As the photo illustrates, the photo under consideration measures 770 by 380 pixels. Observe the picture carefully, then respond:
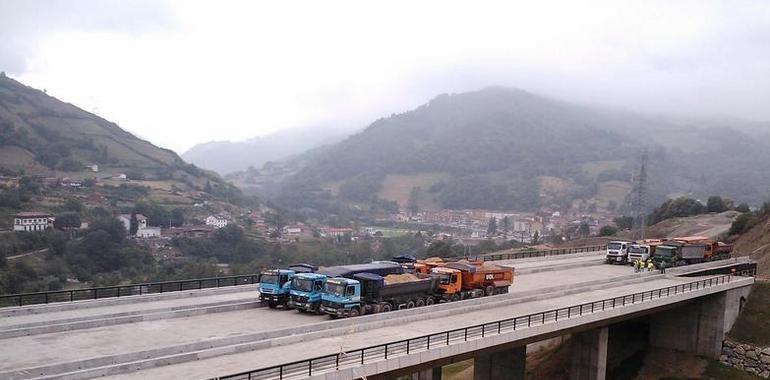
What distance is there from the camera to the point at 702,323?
42.6 metres

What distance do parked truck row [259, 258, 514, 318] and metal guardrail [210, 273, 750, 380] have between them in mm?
4802

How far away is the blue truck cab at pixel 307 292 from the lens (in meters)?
28.3

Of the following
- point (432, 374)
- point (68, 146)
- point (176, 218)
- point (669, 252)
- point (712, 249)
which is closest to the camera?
point (432, 374)

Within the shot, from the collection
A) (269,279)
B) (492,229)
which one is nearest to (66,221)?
(269,279)

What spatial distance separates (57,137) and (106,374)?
150m

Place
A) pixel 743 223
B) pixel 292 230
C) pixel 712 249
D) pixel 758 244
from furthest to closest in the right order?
pixel 292 230 → pixel 743 223 → pixel 758 244 → pixel 712 249

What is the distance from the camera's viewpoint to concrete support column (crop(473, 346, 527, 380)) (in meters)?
35.8

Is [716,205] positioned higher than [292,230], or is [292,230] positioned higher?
[716,205]

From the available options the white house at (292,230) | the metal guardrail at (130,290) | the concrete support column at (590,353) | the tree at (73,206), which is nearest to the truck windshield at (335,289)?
the metal guardrail at (130,290)

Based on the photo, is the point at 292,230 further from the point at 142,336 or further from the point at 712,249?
the point at 142,336

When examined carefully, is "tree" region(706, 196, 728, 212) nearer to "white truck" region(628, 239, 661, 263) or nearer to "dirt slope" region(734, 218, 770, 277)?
"dirt slope" region(734, 218, 770, 277)

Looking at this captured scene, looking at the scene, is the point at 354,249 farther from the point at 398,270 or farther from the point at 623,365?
the point at 398,270

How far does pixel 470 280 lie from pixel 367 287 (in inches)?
293

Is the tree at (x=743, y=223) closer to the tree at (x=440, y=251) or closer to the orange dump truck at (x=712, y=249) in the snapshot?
the orange dump truck at (x=712, y=249)
